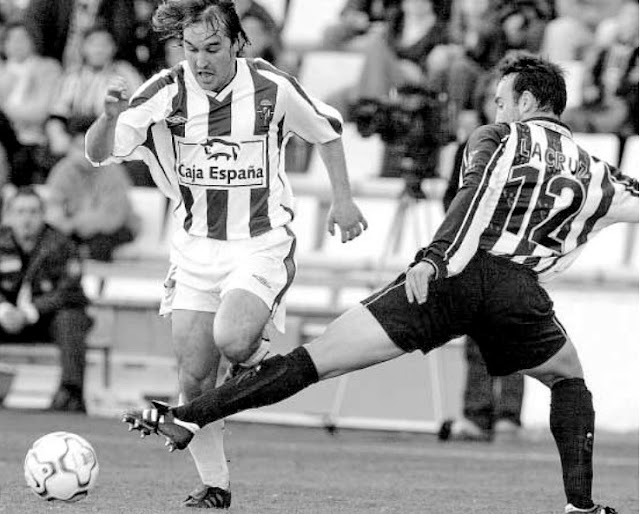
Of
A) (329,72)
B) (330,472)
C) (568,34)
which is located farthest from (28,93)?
(330,472)

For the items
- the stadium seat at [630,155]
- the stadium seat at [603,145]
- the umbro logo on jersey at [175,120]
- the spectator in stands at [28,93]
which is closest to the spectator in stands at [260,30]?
the spectator in stands at [28,93]

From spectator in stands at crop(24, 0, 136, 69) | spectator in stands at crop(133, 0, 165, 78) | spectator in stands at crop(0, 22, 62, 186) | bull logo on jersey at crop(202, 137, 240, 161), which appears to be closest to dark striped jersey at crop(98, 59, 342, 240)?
bull logo on jersey at crop(202, 137, 240, 161)

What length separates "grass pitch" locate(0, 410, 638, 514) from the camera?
7.58 m

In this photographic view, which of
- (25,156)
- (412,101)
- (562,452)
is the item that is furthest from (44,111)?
(562,452)

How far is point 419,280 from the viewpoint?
6453 millimetres

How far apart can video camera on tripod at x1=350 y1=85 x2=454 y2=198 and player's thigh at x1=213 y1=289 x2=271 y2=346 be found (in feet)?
19.4

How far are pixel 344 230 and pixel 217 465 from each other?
45.5 inches

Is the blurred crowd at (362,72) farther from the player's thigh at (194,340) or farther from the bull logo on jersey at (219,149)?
the player's thigh at (194,340)

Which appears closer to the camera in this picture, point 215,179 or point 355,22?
point 215,179

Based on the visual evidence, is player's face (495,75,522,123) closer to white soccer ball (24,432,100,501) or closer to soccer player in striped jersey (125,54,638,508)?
soccer player in striped jersey (125,54,638,508)

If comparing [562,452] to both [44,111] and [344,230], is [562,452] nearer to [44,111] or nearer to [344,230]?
[344,230]

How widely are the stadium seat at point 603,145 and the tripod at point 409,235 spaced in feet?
4.35

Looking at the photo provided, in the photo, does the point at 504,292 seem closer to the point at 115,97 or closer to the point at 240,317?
the point at 240,317

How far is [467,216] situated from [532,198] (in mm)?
362
